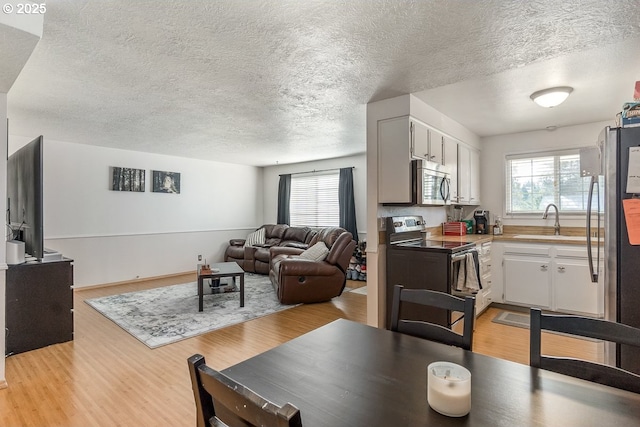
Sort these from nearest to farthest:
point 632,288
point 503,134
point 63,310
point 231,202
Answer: point 632,288 < point 63,310 < point 503,134 < point 231,202

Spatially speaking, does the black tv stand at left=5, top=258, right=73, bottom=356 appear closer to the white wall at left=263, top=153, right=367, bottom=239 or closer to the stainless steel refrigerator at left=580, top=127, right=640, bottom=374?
the stainless steel refrigerator at left=580, top=127, right=640, bottom=374

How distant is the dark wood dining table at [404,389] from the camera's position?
2.76 ft

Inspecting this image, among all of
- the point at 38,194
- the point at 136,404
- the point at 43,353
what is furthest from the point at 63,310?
the point at 136,404

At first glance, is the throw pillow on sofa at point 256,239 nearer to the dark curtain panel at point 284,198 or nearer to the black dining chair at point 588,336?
the dark curtain panel at point 284,198

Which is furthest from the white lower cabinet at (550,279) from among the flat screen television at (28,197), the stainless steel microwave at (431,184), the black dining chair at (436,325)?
the flat screen television at (28,197)

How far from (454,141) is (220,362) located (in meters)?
3.63

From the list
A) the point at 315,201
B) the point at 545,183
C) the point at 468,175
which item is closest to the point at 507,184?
the point at 545,183

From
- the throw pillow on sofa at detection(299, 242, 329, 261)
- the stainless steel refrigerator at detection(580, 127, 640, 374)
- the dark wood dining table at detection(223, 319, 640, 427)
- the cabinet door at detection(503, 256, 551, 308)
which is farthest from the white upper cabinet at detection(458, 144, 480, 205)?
the dark wood dining table at detection(223, 319, 640, 427)

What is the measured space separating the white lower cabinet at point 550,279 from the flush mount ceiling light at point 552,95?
5.71 feet

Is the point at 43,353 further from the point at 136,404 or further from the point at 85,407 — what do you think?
the point at 136,404

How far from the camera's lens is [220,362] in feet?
8.99

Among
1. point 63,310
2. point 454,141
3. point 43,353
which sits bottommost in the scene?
point 43,353

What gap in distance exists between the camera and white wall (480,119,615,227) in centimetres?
417

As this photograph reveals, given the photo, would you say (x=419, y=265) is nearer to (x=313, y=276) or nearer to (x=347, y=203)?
(x=313, y=276)
